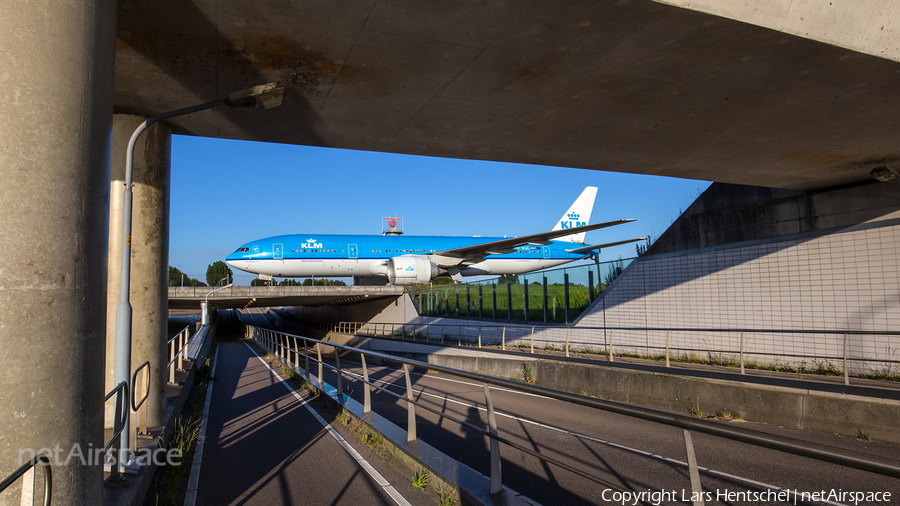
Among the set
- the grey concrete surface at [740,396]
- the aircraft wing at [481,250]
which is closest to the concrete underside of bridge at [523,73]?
the grey concrete surface at [740,396]

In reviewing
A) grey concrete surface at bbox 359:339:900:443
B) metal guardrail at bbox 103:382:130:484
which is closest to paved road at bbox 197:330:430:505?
metal guardrail at bbox 103:382:130:484

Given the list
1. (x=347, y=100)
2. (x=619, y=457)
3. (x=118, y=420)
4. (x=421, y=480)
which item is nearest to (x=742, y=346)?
(x=619, y=457)

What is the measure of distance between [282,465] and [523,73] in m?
5.27

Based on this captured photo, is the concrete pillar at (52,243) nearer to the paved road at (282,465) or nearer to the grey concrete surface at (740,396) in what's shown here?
the paved road at (282,465)

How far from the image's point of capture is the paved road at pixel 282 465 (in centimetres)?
437

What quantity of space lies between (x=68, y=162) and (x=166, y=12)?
246cm

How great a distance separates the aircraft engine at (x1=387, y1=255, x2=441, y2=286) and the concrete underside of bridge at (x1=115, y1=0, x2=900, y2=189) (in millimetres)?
15270

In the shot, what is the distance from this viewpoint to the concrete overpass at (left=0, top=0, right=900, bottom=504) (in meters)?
2.66

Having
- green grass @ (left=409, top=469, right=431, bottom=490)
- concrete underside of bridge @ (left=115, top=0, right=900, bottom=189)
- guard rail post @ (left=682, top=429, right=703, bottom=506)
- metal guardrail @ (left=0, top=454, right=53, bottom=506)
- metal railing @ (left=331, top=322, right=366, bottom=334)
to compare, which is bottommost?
metal railing @ (left=331, top=322, right=366, bottom=334)

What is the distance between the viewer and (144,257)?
6.57 metres

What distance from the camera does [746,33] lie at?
199 inches

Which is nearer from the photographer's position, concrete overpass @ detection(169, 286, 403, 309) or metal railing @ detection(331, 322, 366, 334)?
concrete overpass @ detection(169, 286, 403, 309)

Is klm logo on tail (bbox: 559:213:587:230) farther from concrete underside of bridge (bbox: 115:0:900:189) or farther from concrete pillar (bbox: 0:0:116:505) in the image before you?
concrete pillar (bbox: 0:0:116:505)

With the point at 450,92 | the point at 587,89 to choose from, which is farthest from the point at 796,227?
the point at 450,92
